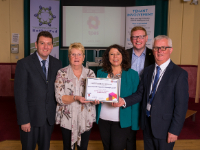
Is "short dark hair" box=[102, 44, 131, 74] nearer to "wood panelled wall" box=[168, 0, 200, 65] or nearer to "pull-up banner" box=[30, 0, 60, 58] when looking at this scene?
"pull-up banner" box=[30, 0, 60, 58]

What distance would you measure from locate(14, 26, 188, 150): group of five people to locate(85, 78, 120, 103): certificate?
0.09 metres

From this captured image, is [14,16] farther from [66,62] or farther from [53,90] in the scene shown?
[53,90]

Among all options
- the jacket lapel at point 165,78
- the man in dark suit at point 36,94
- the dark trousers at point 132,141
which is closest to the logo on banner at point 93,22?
the man in dark suit at point 36,94

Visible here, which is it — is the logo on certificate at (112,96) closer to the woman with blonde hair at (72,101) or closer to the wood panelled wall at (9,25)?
the woman with blonde hair at (72,101)

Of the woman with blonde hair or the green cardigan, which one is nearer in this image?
the woman with blonde hair

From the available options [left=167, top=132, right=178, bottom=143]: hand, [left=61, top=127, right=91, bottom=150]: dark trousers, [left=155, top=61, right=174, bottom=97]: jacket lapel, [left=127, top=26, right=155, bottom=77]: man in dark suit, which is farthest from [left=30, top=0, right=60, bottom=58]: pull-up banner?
[left=167, top=132, right=178, bottom=143]: hand

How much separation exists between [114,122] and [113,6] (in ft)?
16.4

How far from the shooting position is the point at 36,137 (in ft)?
6.70

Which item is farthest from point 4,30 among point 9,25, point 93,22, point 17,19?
point 93,22

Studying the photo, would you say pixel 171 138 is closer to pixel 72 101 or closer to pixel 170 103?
pixel 170 103

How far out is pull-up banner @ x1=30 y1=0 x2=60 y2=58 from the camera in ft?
19.4

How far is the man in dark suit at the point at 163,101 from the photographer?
5.68ft

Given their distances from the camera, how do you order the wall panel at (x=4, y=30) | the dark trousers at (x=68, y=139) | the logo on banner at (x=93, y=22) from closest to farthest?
the dark trousers at (x=68, y=139), the wall panel at (x=4, y=30), the logo on banner at (x=93, y=22)

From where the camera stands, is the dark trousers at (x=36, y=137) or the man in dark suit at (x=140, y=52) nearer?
the dark trousers at (x=36, y=137)
